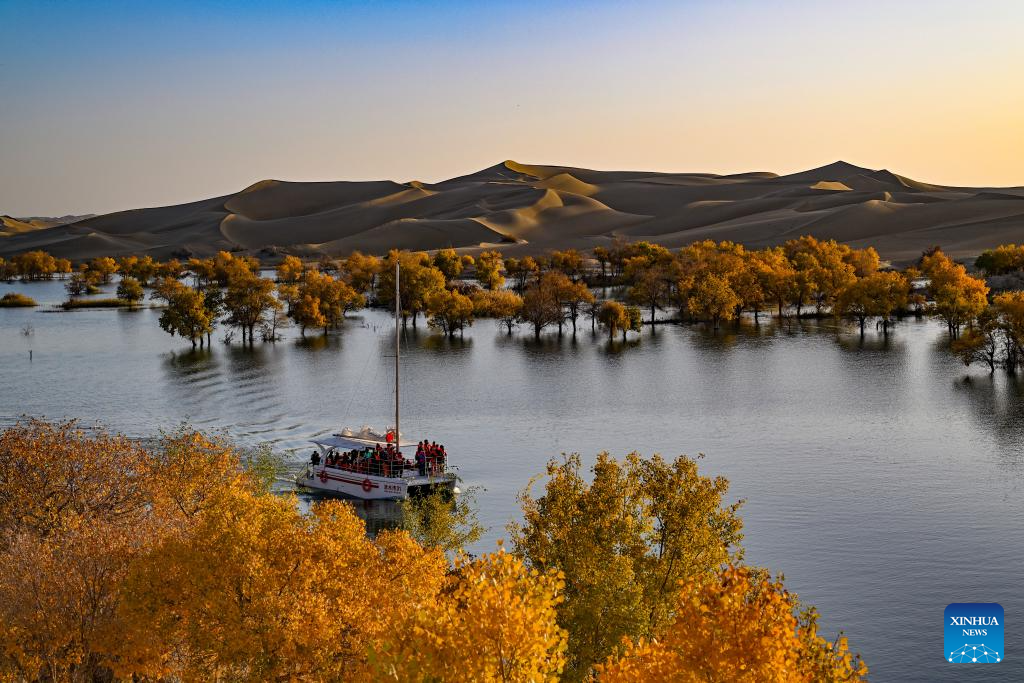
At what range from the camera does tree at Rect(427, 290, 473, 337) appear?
11125 cm

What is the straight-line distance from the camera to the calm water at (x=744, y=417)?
1501 inches

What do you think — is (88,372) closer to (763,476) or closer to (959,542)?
(763,476)

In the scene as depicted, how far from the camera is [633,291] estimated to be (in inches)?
4867

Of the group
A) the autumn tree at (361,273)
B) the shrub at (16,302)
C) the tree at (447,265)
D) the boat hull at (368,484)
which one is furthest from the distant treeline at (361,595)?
the shrub at (16,302)

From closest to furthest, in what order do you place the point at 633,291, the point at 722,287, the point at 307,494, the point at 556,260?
1. the point at 307,494
2. the point at 722,287
3. the point at 633,291
4. the point at 556,260

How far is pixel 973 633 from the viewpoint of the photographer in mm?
33625

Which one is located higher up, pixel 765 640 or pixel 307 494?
pixel 765 640

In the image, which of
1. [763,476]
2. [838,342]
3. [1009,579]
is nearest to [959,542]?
[1009,579]

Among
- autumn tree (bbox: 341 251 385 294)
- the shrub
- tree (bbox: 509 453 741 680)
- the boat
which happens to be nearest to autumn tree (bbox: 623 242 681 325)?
autumn tree (bbox: 341 251 385 294)

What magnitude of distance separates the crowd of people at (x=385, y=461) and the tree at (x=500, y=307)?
61.8m

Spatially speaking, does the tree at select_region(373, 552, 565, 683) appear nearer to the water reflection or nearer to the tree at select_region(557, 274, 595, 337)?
the water reflection

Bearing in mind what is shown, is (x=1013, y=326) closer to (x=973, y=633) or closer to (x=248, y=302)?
(x=973, y=633)

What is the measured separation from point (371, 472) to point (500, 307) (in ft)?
228

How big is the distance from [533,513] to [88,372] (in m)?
66.1
